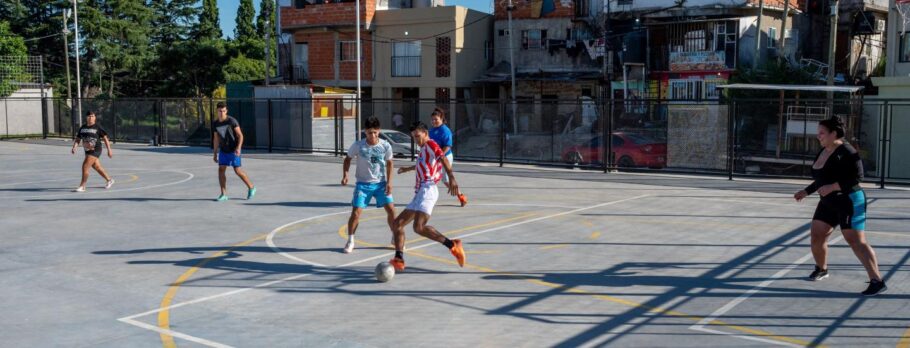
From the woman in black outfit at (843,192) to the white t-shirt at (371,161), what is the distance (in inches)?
208

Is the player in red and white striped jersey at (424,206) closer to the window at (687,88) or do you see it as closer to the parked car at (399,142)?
the parked car at (399,142)

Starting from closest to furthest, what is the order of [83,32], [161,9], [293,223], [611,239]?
[611,239] → [293,223] → [83,32] → [161,9]

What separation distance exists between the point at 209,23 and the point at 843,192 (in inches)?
2752

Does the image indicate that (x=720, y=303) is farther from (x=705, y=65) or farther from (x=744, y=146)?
(x=705, y=65)

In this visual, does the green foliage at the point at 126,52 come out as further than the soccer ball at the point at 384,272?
Yes

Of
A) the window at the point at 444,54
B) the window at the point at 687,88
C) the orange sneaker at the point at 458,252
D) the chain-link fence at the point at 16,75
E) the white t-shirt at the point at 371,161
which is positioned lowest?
the orange sneaker at the point at 458,252

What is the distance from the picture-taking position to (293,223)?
14.1 meters

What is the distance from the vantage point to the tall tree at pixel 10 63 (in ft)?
140

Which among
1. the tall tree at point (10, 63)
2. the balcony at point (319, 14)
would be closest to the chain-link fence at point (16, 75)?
the tall tree at point (10, 63)

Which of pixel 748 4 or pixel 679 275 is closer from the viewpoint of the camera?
pixel 679 275

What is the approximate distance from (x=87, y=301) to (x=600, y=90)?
121 ft

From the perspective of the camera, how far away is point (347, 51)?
46.2 m

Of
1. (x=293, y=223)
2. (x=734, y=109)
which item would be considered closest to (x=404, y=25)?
(x=734, y=109)

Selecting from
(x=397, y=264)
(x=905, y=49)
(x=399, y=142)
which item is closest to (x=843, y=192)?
(x=397, y=264)
